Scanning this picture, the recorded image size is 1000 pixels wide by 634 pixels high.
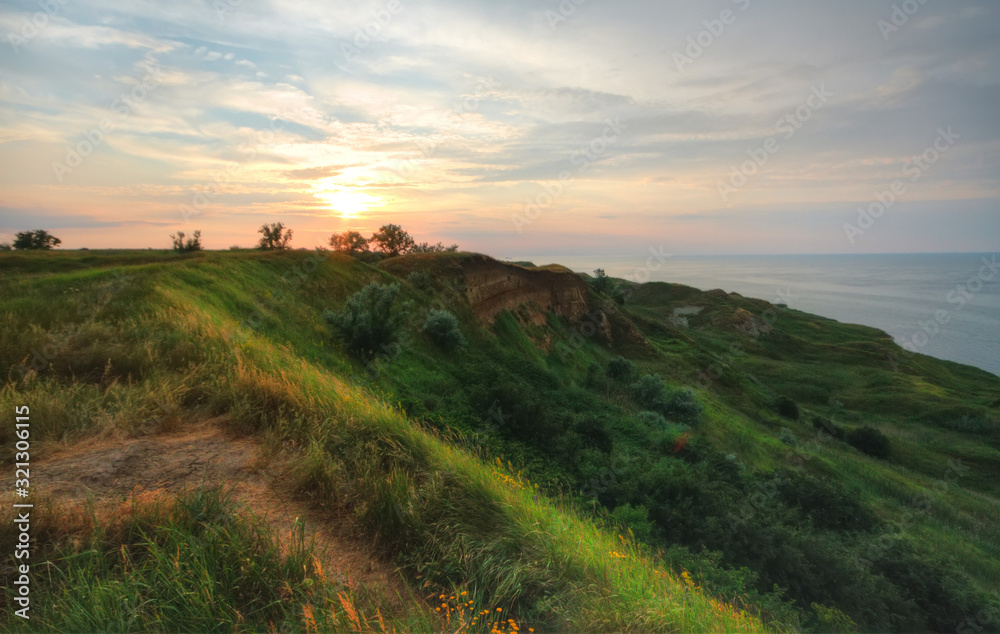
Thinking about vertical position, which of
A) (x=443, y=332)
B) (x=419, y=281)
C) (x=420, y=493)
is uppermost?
(x=419, y=281)

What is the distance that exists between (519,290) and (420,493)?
97.8 feet

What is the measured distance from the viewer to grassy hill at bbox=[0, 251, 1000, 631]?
324 centimetres

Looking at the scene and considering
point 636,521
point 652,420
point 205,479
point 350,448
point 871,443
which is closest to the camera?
point 205,479

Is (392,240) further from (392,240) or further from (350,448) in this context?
(350,448)

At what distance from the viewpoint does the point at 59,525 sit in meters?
3.38

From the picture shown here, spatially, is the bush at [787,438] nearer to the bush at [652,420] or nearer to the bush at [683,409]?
the bush at [683,409]

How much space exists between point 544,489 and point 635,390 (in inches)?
796

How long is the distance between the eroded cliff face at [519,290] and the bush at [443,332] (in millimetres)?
7214

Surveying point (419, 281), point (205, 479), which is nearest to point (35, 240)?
point (419, 281)

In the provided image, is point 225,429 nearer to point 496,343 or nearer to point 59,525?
point 59,525

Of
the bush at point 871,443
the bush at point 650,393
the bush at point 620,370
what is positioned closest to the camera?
the bush at point 650,393

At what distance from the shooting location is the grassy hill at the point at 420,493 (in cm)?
324

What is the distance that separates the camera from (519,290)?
33.8 m

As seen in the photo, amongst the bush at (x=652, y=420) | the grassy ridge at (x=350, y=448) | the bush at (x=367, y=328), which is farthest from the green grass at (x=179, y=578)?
the bush at (x=652, y=420)
